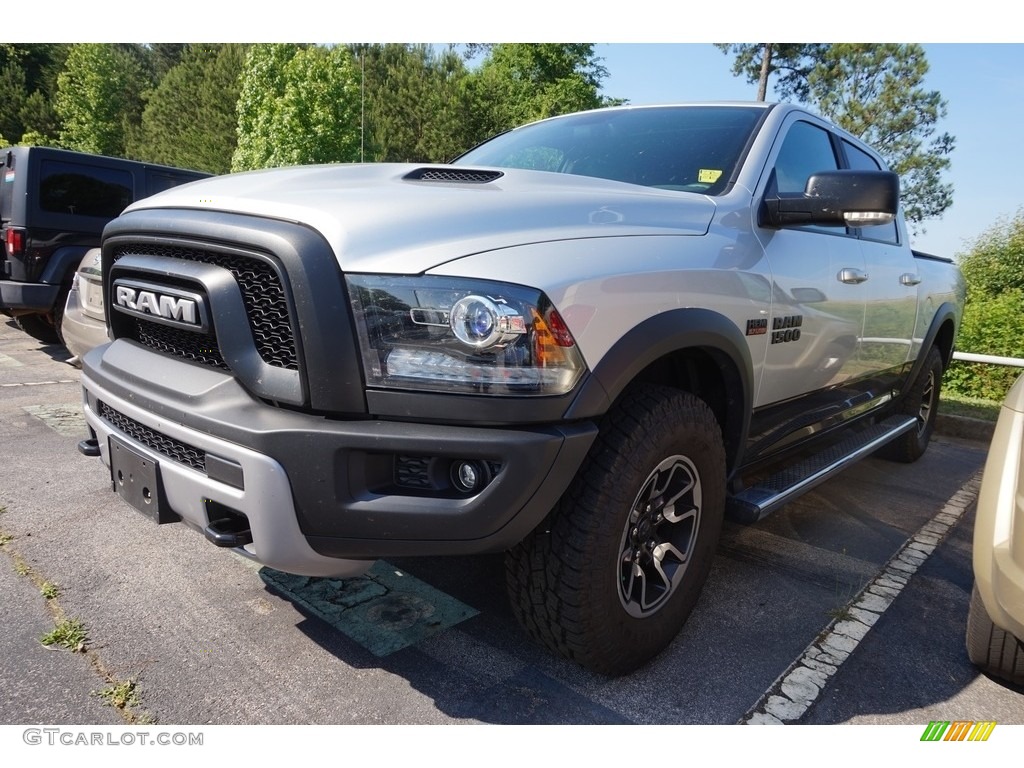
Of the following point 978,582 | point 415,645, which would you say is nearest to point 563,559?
point 415,645

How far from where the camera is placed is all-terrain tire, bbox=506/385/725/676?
1.87 meters

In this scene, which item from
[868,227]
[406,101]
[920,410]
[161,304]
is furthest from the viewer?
[406,101]

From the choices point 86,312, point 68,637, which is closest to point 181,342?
point 68,637

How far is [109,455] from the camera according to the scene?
7.11 feet

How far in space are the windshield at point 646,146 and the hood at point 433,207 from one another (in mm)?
362

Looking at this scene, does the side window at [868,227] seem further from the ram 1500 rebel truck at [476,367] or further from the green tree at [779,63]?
the green tree at [779,63]

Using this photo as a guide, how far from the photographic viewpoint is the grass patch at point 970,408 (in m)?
6.25

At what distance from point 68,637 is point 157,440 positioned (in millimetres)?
782

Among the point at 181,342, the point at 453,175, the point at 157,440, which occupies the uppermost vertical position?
the point at 453,175

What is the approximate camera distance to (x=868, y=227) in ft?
11.9

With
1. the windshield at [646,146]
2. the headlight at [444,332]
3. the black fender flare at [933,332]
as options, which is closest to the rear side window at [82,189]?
the windshield at [646,146]

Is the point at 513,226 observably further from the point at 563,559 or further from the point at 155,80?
the point at 155,80

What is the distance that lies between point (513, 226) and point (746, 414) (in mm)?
1145

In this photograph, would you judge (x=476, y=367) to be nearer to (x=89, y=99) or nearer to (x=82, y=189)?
(x=82, y=189)
